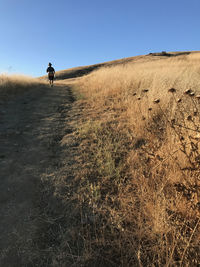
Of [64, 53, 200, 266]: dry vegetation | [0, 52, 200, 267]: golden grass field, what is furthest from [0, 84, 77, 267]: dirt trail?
[64, 53, 200, 266]: dry vegetation

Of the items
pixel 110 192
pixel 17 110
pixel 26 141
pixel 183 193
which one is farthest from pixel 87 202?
pixel 17 110

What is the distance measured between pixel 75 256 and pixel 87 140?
203cm

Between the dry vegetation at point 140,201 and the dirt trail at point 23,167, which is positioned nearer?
the dry vegetation at point 140,201

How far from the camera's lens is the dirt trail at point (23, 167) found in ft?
4.69

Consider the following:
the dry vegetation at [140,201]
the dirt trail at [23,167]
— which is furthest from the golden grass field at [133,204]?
the dirt trail at [23,167]

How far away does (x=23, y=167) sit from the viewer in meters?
2.52

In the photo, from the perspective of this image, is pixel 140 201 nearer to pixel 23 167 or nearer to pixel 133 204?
pixel 133 204

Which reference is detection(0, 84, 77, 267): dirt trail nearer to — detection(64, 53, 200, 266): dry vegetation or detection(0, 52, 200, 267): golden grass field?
detection(0, 52, 200, 267): golden grass field

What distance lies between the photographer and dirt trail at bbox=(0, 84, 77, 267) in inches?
56.3

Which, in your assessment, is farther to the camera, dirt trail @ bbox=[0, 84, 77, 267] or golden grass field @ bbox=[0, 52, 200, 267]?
dirt trail @ bbox=[0, 84, 77, 267]

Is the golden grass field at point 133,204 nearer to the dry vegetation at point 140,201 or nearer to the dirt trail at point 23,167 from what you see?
the dry vegetation at point 140,201

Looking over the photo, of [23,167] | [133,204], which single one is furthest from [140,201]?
[23,167]

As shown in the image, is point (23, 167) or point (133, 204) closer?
point (133, 204)

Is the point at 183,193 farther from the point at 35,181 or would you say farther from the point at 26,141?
the point at 26,141
